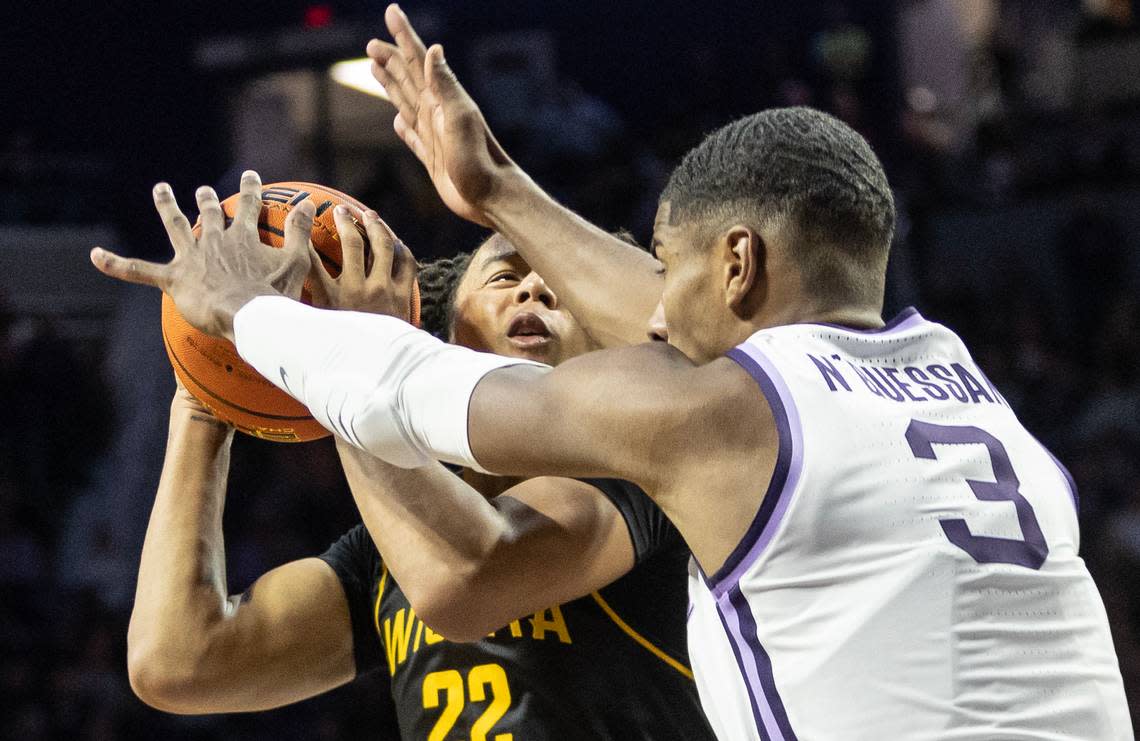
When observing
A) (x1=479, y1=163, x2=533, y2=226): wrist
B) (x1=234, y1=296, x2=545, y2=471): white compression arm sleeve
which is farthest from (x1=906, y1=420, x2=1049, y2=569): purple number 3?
(x1=479, y1=163, x2=533, y2=226): wrist

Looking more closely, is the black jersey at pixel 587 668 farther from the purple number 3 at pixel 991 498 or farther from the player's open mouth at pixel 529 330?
the purple number 3 at pixel 991 498

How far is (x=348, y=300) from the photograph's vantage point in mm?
2371

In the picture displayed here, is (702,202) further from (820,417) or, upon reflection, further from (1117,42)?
(1117,42)

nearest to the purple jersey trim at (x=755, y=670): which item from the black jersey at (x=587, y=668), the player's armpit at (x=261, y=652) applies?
the black jersey at (x=587, y=668)

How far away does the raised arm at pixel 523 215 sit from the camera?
9.07 ft

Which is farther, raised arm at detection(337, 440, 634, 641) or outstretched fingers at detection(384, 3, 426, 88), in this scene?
outstretched fingers at detection(384, 3, 426, 88)

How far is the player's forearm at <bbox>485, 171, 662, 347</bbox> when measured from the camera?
276 centimetres

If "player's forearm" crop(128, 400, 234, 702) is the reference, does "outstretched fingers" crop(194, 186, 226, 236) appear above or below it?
above

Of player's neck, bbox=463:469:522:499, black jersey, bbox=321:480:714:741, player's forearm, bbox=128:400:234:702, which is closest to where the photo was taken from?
black jersey, bbox=321:480:714:741

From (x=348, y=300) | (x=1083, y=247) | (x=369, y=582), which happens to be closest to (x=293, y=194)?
(x=348, y=300)

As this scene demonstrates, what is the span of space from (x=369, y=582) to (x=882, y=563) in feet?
4.49

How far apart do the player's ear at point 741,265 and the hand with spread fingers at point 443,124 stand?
2.94 feet

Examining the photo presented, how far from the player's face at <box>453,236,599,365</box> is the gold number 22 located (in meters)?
0.69

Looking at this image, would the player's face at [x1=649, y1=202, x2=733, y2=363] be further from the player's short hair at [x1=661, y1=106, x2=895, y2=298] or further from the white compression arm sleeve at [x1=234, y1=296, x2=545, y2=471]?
the white compression arm sleeve at [x1=234, y1=296, x2=545, y2=471]
